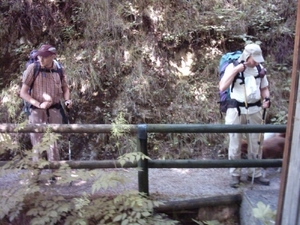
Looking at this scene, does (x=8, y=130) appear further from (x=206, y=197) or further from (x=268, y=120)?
(x=268, y=120)

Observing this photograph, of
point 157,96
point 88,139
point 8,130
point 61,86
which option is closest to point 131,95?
point 157,96

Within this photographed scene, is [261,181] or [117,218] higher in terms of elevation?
[117,218]

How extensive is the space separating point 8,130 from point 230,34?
6.02 metres

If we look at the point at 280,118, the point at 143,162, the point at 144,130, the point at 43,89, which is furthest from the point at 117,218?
the point at 280,118

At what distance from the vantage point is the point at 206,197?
3676 millimetres

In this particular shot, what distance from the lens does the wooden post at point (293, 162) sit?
1.84 m

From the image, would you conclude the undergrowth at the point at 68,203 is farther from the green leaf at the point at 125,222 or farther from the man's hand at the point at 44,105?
the man's hand at the point at 44,105

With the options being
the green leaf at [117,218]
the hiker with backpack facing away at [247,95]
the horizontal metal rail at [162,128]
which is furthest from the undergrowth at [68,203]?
the hiker with backpack facing away at [247,95]

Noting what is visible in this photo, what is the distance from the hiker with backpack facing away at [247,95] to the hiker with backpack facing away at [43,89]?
2233mm

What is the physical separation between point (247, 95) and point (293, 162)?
81.4 inches

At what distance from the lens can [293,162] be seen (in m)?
1.90

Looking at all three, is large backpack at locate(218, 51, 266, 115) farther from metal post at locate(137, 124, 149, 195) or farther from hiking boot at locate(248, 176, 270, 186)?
metal post at locate(137, 124, 149, 195)

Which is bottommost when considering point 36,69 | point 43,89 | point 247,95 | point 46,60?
point 247,95

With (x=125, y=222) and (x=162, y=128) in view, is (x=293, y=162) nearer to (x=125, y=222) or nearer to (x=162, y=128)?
(x=162, y=128)
